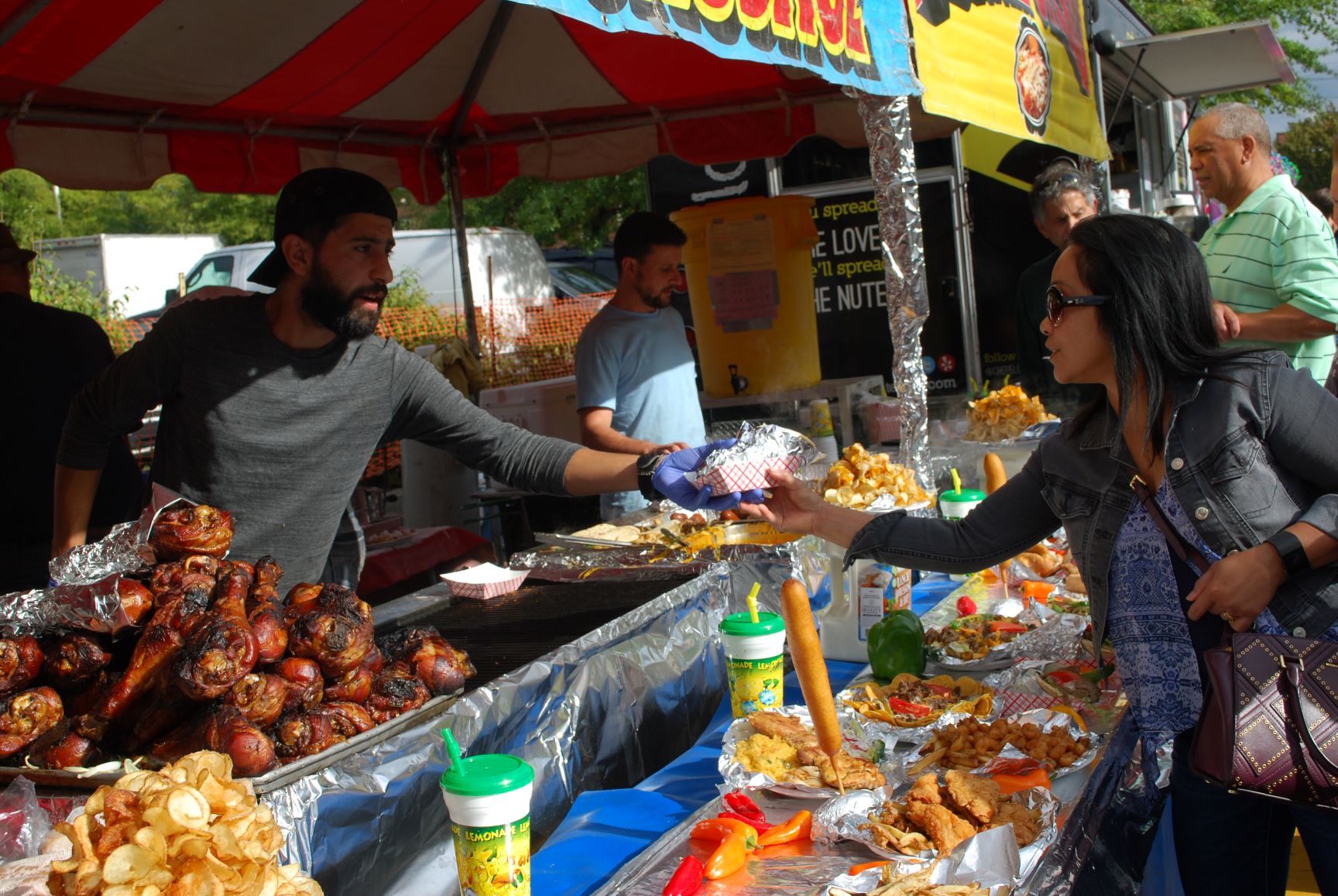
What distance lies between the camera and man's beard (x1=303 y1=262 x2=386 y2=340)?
9.53 ft

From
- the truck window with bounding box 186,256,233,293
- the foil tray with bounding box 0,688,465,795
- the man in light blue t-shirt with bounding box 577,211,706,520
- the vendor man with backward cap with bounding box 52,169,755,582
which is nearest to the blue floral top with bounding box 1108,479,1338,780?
the vendor man with backward cap with bounding box 52,169,755,582

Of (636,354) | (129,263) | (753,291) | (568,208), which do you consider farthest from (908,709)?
(129,263)

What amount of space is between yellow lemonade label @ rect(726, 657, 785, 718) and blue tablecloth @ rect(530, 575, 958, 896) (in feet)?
0.52

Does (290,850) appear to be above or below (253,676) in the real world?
below

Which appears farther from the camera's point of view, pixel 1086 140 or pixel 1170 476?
pixel 1086 140

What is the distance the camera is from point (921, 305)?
4281 millimetres

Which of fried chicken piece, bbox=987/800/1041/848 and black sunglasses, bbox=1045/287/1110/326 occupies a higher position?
black sunglasses, bbox=1045/287/1110/326

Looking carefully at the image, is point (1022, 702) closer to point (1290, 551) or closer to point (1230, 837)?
point (1230, 837)

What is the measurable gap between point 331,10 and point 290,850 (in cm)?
377

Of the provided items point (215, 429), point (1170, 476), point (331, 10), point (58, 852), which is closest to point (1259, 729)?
point (1170, 476)

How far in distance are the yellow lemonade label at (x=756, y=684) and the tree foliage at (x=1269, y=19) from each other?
1860 cm

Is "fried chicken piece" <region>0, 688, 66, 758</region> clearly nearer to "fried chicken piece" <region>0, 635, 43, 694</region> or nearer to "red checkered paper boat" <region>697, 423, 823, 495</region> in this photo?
"fried chicken piece" <region>0, 635, 43, 694</region>

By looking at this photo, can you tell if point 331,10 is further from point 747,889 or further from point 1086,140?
point 1086,140

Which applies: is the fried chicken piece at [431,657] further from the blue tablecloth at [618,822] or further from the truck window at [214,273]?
the truck window at [214,273]
